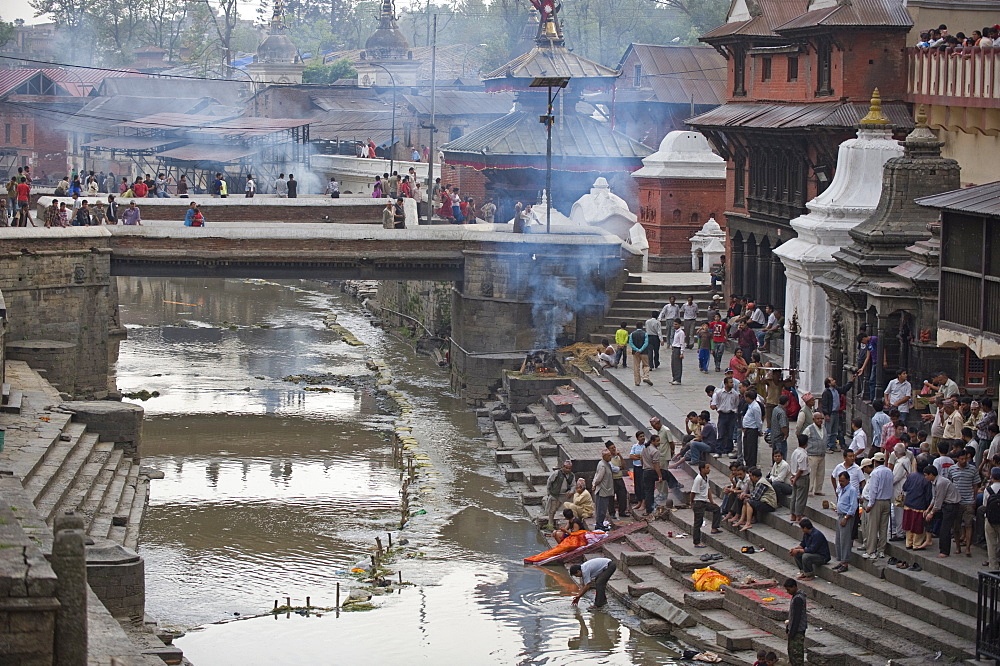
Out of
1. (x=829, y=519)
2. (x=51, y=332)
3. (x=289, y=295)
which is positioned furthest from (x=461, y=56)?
(x=829, y=519)

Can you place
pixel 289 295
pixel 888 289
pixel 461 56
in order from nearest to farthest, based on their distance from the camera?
pixel 888 289, pixel 289 295, pixel 461 56

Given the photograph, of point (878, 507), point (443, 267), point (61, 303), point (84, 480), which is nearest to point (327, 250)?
point (443, 267)

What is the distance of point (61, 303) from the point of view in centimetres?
3081

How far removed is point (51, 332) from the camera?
101 ft

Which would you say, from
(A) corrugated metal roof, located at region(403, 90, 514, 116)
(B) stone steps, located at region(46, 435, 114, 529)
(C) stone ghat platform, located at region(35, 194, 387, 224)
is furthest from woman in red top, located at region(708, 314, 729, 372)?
(A) corrugated metal roof, located at region(403, 90, 514, 116)

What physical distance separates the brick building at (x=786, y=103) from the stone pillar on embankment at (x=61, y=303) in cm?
1165

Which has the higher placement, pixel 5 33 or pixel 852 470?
pixel 5 33

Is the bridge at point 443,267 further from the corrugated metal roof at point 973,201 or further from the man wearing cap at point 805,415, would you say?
the corrugated metal roof at point 973,201

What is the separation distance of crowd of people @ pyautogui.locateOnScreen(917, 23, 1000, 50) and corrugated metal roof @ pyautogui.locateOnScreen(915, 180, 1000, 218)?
16.8ft

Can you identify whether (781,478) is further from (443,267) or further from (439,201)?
(439,201)

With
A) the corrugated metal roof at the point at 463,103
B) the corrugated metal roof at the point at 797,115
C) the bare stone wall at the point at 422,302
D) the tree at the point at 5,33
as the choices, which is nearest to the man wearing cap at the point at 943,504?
the corrugated metal roof at the point at 797,115

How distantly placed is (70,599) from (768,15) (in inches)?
860

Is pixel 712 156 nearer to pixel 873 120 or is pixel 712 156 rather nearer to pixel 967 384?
pixel 873 120

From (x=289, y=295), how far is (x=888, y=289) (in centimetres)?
3213
